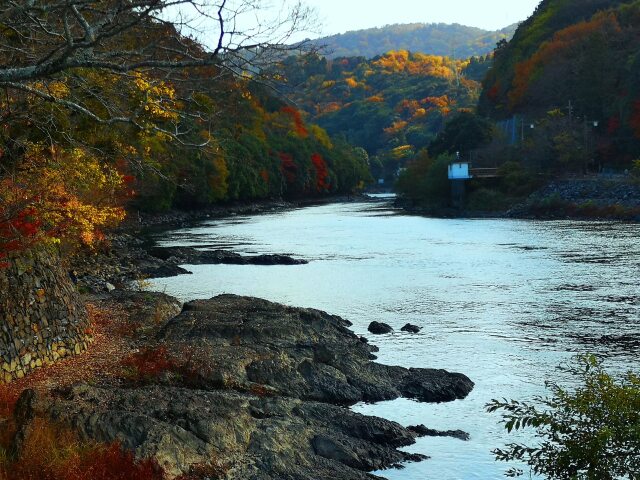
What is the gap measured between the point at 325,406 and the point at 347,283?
25448mm

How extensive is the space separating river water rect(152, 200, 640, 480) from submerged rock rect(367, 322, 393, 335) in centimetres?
53

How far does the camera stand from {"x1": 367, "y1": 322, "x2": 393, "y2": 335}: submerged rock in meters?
30.3

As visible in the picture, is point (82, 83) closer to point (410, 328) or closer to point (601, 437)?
point (601, 437)

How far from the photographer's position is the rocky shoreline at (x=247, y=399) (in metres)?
14.6

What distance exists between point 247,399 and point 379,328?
13.4 m

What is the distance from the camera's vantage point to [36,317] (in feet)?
63.5

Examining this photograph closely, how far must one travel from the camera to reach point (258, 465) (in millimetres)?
14914

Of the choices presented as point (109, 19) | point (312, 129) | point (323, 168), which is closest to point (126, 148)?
point (109, 19)

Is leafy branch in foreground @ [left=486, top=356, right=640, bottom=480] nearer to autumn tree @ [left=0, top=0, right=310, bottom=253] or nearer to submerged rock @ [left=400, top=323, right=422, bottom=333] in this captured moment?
autumn tree @ [left=0, top=0, right=310, bottom=253]

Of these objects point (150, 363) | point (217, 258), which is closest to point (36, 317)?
point (150, 363)

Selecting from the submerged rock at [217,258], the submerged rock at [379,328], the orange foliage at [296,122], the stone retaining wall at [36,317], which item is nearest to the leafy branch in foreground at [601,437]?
the stone retaining wall at [36,317]

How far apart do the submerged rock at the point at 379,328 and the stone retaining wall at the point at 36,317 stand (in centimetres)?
1231

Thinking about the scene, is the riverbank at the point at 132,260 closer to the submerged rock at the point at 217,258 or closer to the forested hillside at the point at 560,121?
the submerged rock at the point at 217,258

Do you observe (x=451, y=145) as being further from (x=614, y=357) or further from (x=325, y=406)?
(x=325, y=406)
